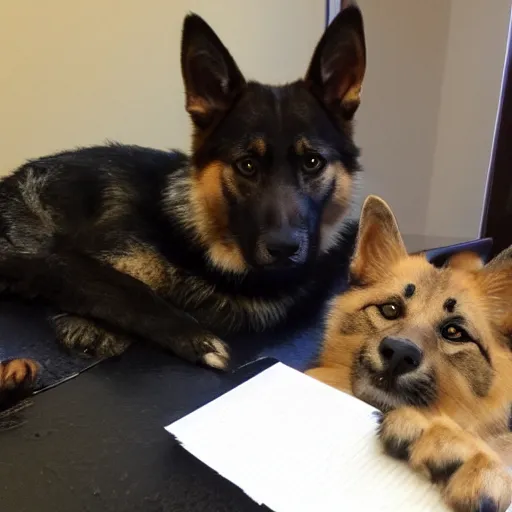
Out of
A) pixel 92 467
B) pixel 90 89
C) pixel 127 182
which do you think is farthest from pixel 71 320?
pixel 90 89

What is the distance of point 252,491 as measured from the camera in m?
0.76

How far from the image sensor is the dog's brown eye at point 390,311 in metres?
0.88

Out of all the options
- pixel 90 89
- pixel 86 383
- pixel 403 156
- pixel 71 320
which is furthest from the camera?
pixel 403 156

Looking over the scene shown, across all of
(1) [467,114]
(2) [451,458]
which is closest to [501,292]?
(2) [451,458]

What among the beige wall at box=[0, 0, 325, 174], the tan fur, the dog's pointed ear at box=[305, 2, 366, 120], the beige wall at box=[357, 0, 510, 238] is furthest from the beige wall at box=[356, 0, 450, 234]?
the tan fur

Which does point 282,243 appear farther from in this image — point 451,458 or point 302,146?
point 451,458

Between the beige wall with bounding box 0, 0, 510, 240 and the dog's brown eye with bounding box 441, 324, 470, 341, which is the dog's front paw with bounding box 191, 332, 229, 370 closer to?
the dog's brown eye with bounding box 441, 324, 470, 341

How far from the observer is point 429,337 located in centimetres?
81

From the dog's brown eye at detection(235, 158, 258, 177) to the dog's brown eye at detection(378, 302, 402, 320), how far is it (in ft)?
1.64

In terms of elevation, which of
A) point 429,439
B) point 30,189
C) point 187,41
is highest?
point 187,41

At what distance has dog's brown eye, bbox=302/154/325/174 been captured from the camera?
1.29 m

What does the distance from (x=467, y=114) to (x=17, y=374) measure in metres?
1.77

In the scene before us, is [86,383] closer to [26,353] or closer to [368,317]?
[26,353]

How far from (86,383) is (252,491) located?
1.37 ft
